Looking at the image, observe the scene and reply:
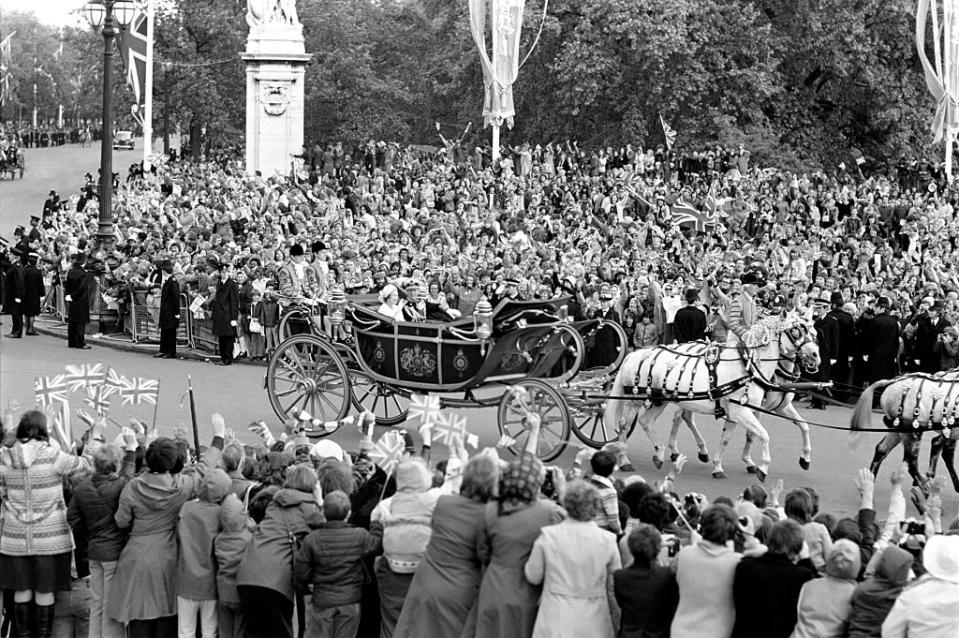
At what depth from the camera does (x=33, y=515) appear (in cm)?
934

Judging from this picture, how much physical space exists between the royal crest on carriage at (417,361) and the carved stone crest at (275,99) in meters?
22.7

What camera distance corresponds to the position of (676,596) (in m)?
7.65

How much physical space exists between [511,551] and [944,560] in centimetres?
216

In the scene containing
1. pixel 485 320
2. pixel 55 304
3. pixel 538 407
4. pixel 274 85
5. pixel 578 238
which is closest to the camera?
pixel 538 407

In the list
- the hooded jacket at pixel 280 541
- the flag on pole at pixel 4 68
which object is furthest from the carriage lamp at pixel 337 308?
the flag on pole at pixel 4 68

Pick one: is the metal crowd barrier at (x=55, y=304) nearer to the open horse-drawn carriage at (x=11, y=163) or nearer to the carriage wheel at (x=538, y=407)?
the carriage wheel at (x=538, y=407)

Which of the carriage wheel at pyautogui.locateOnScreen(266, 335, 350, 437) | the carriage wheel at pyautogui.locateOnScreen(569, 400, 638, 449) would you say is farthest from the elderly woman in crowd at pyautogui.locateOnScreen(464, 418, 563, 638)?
the carriage wheel at pyautogui.locateOnScreen(266, 335, 350, 437)

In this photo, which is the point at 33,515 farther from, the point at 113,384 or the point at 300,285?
the point at 300,285

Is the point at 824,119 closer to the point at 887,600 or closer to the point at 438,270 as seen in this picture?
the point at 438,270

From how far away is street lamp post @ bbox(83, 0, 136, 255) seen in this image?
24219 millimetres

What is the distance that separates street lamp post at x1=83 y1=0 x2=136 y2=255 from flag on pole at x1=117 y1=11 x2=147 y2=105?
1400 centimetres

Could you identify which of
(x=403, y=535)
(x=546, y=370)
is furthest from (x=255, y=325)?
(x=403, y=535)

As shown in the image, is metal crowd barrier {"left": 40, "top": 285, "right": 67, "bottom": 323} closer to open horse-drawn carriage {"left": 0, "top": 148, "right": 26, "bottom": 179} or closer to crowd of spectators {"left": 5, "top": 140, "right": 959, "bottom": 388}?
crowd of spectators {"left": 5, "top": 140, "right": 959, "bottom": 388}

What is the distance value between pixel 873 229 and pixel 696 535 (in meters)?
20.8
